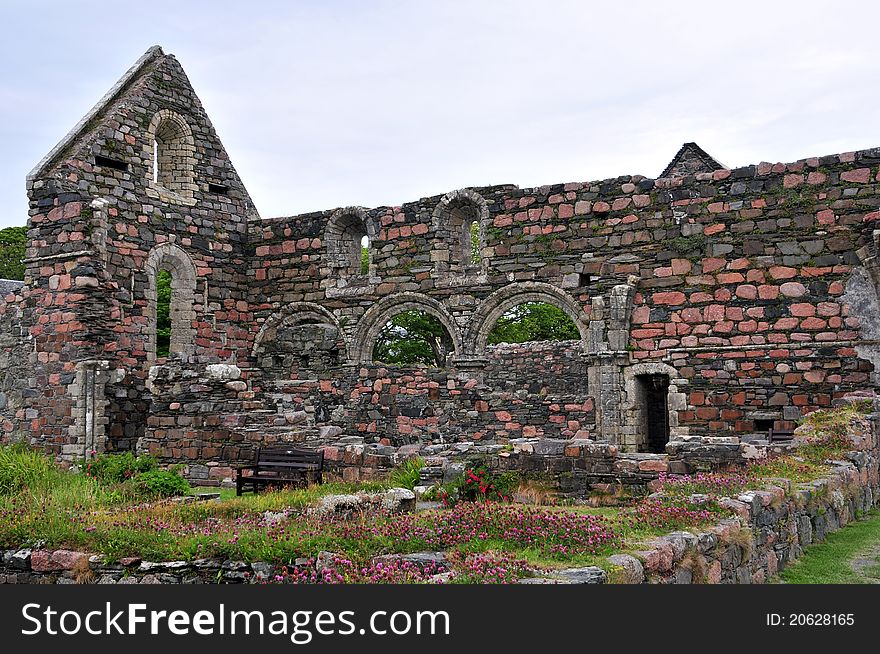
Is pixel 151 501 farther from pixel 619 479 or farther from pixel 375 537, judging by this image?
pixel 619 479

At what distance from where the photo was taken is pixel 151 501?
1151 cm

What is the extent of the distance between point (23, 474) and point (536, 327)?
27.7m

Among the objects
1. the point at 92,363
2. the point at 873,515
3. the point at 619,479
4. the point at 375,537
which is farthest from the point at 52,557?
the point at 92,363

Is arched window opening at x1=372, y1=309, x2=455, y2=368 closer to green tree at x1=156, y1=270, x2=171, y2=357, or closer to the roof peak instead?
green tree at x1=156, y1=270, x2=171, y2=357

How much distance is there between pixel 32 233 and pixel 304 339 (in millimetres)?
6073

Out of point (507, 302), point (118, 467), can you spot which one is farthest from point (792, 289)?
point (118, 467)

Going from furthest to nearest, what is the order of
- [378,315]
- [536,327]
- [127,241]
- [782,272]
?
[536,327] < [378,315] < [127,241] < [782,272]

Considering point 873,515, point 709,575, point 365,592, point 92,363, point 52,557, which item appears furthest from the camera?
point 92,363

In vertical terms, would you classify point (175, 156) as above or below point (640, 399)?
above

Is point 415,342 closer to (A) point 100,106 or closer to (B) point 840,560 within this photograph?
(A) point 100,106

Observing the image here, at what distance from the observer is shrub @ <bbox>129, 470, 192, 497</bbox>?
12430mm

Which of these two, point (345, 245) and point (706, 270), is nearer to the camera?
point (706, 270)

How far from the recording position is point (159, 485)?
41.3ft

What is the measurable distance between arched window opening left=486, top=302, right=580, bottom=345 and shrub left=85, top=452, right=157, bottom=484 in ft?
78.7
